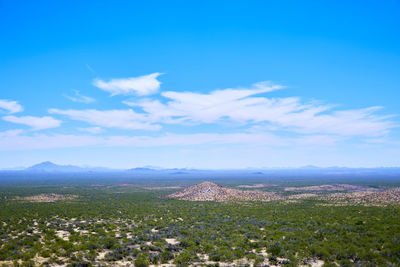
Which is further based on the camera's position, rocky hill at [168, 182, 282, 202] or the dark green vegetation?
rocky hill at [168, 182, 282, 202]

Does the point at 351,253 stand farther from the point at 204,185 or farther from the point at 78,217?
the point at 204,185

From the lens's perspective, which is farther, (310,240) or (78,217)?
(78,217)

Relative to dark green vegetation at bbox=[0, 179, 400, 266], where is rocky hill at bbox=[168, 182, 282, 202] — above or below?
below

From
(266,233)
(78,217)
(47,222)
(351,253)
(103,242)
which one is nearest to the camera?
(351,253)

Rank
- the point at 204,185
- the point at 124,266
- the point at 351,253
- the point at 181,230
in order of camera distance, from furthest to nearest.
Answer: the point at 204,185 → the point at 181,230 → the point at 351,253 → the point at 124,266

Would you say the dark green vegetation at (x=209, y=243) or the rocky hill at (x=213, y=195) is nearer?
the dark green vegetation at (x=209, y=243)

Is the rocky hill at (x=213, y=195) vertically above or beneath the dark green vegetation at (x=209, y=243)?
beneath

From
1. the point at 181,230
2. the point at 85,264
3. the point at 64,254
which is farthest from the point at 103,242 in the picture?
the point at 181,230

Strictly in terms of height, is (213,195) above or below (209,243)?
below

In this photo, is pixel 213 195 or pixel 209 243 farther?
pixel 213 195
